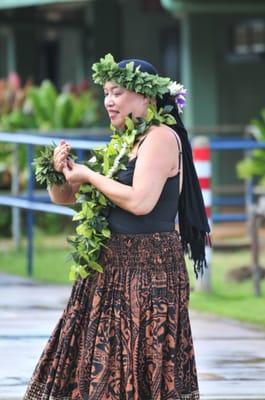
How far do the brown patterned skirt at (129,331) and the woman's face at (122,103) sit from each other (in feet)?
1.87

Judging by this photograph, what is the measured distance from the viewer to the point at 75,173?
662cm

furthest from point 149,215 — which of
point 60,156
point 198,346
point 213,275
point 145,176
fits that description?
point 213,275

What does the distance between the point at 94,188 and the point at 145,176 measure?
35 centimetres

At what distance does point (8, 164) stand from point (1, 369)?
8540 mm

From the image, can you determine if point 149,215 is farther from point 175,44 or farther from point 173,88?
point 175,44

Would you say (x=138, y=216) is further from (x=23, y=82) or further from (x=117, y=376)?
(x=23, y=82)

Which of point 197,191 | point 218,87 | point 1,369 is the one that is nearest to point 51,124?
point 218,87

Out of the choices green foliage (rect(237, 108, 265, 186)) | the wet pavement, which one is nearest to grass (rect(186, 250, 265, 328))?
the wet pavement

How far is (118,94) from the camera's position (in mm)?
6672

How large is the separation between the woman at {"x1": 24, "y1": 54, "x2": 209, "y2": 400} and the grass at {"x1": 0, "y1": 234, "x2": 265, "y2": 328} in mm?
4060

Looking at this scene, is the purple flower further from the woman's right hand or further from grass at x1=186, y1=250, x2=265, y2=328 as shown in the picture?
grass at x1=186, y1=250, x2=265, y2=328

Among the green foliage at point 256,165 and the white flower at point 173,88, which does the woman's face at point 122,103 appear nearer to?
the white flower at point 173,88

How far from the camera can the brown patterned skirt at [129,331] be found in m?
6.56

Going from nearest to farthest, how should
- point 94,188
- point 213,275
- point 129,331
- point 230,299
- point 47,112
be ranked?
point 129,331
point 94,188
point 230,299
point 213,275
point 47,112
